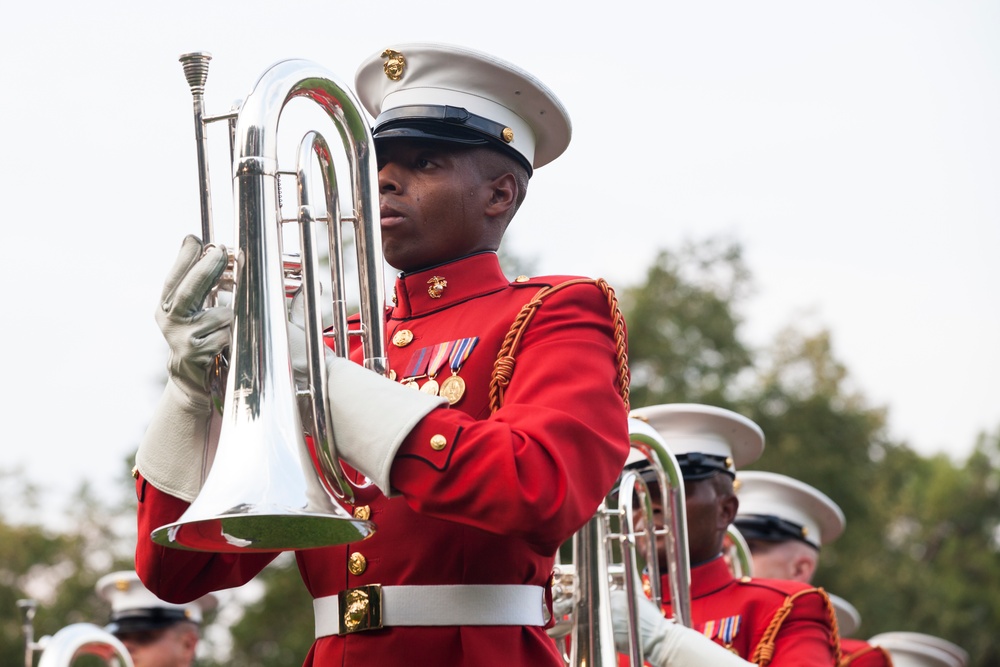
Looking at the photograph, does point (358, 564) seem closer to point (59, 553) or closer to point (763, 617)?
point (763, 617)

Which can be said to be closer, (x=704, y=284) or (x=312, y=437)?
(x=312, y=437)

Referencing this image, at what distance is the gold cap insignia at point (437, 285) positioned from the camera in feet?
13.0

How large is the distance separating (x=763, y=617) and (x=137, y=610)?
4.82 meters

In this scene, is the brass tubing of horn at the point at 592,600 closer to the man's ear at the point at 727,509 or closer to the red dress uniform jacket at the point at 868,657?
the man's ear at the point at 727,509

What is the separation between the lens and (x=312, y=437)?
3227 mm

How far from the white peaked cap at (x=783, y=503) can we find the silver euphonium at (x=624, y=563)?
11.0 ft

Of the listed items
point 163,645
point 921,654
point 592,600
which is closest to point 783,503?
point 921,654

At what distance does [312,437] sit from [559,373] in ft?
A: 1.91

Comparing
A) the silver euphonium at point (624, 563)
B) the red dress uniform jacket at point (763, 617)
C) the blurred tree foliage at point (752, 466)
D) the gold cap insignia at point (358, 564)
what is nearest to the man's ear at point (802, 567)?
the red dress uniform jacket at point (763, 617)

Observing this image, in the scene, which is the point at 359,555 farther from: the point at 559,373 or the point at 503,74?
the point at 503,74

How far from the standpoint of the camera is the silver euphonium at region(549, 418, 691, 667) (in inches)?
198

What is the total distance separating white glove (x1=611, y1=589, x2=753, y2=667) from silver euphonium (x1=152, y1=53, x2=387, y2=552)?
2.09m

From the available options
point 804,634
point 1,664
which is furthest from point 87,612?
point 804,634

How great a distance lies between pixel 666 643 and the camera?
5234 millimetres
